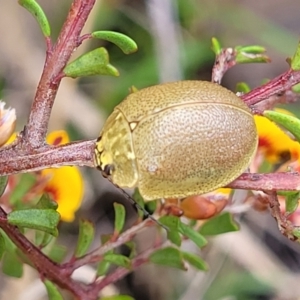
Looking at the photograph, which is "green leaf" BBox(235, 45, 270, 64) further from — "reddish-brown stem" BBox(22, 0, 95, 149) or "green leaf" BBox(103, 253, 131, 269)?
"green leaf" BBox(103, 253, 131, 269)

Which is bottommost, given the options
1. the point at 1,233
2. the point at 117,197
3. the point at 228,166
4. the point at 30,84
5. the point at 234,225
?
the point at 117,197

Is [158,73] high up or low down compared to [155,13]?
down

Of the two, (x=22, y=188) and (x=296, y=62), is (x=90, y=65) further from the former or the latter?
(x=22, y=188)

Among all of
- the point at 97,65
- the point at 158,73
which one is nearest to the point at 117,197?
the point at 158,73

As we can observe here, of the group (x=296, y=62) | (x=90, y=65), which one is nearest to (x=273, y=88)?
(x=296, y=62)

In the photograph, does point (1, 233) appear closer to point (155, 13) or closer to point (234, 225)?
point (234, 225)

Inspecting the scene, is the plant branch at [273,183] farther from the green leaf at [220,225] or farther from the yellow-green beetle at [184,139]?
the green leaf at [220,225]
